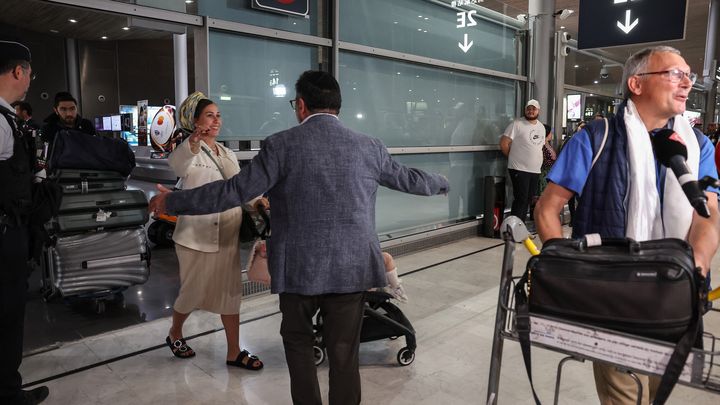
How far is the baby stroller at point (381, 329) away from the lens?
311 centimetres

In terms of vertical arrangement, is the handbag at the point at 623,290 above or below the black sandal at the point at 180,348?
above

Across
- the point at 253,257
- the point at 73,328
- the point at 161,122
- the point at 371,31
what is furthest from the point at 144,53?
the point at 253,257

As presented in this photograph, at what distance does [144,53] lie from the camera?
1806cm

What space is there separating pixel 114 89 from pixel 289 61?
618 inches

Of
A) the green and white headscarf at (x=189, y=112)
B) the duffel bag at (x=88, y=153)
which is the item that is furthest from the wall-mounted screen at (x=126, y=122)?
the green and white headscarf at (x=189, y=112)

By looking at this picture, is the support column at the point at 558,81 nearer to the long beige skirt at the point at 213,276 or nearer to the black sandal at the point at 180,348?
the long beige skirt at the point at 213,276

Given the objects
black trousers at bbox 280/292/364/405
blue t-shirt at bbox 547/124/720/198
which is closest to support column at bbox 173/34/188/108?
black trousers at bbox 280/292/364/405

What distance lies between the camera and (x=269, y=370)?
3074 millimetres

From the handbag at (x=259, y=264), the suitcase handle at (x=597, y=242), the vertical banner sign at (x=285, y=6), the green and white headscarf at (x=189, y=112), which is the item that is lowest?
the handbag at (x=259, y=264)

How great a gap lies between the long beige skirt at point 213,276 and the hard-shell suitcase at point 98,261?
111 cm

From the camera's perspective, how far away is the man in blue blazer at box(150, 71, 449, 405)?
197cm

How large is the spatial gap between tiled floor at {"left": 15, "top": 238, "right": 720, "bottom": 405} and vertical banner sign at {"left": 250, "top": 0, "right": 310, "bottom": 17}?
2381 mm

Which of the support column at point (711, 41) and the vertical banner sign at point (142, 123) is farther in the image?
the vertical banner sign at point (142, 123)

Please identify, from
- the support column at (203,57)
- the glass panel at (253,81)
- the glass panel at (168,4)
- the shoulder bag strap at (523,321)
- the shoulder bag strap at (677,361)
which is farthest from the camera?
the glass panel at (253,81)
